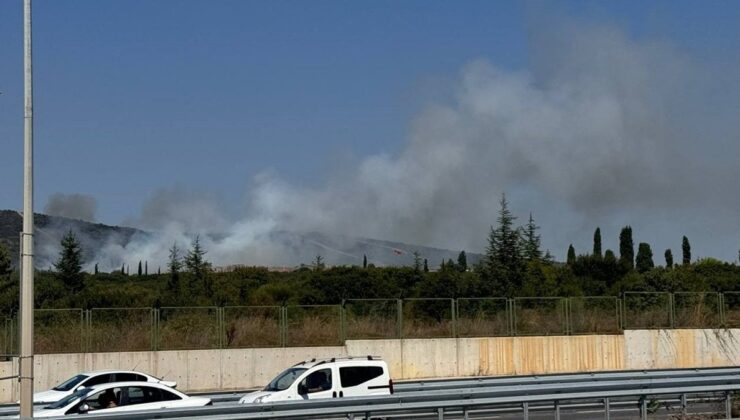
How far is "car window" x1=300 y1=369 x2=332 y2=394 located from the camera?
26.0m

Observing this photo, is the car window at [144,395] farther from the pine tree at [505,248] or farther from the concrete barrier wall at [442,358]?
the pine tree at [505,248]

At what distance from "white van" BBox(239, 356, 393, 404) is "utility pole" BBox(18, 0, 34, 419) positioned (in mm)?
7289

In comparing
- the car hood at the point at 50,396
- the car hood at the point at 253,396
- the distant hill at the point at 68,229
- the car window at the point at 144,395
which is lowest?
the car hood at the point at 50,396

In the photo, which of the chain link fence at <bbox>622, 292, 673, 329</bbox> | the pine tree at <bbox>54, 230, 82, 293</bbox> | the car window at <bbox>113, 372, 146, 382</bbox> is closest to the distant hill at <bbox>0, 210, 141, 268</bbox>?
the pine tree at <bbox>54, 230, 82, 293</bbox>

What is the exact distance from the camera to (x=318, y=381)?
1031 inches

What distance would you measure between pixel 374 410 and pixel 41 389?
19677mm

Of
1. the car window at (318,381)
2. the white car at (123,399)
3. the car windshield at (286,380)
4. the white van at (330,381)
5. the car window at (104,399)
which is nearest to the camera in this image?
the white car at (123,399)

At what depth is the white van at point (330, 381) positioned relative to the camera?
1015 inches

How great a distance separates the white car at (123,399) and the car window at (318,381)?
2.32 metres

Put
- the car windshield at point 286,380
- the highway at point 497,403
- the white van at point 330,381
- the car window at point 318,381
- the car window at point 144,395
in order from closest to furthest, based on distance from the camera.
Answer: the highway at point 497,403, the car window at point 144,395, the white van at point 330,381, the car window at point 318,381, the car windshield at point 286,380

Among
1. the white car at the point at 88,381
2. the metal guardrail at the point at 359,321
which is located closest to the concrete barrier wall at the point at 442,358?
the metal guardrail at the point at 359,321

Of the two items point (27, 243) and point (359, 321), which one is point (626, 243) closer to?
point (359, 321)

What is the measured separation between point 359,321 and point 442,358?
3.50 m

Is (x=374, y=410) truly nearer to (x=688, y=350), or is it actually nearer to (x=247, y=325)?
(x=247, y=325)
